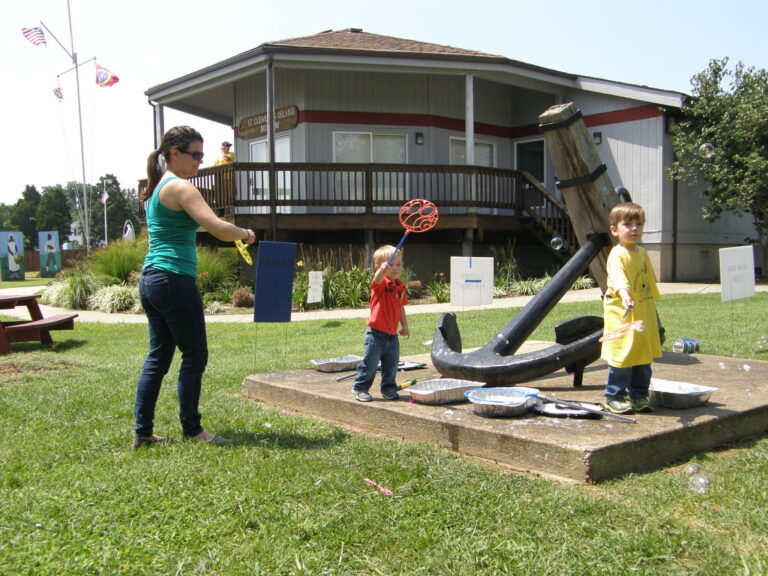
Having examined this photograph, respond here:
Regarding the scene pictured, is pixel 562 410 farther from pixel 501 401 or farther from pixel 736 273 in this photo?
pixel 736 273

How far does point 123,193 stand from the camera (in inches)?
4097

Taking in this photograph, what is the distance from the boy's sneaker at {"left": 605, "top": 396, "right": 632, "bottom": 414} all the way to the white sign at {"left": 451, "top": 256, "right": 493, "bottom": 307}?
9.92 feet

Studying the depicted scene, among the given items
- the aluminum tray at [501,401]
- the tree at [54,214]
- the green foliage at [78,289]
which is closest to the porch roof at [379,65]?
the green foliage at [78,289]

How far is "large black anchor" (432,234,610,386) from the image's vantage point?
171 inches

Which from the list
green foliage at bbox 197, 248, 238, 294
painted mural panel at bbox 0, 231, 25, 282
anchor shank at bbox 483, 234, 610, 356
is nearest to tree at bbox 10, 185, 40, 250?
painted mural panel at bbox 0, 231, 25, 282

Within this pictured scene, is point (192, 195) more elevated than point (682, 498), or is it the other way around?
point (192, 195)

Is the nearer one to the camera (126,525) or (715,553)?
(715,553)

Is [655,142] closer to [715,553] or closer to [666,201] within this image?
A: [666,201]

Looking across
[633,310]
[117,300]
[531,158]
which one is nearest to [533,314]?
[633,310]

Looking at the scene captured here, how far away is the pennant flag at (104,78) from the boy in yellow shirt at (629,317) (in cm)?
3540

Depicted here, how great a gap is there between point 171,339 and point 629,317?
8.76ft

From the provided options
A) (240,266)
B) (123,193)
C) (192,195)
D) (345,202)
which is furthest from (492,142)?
(123,193)

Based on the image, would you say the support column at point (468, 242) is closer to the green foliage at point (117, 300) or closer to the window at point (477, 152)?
the window at point (477, 152)

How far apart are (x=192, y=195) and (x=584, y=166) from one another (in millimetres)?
2799
